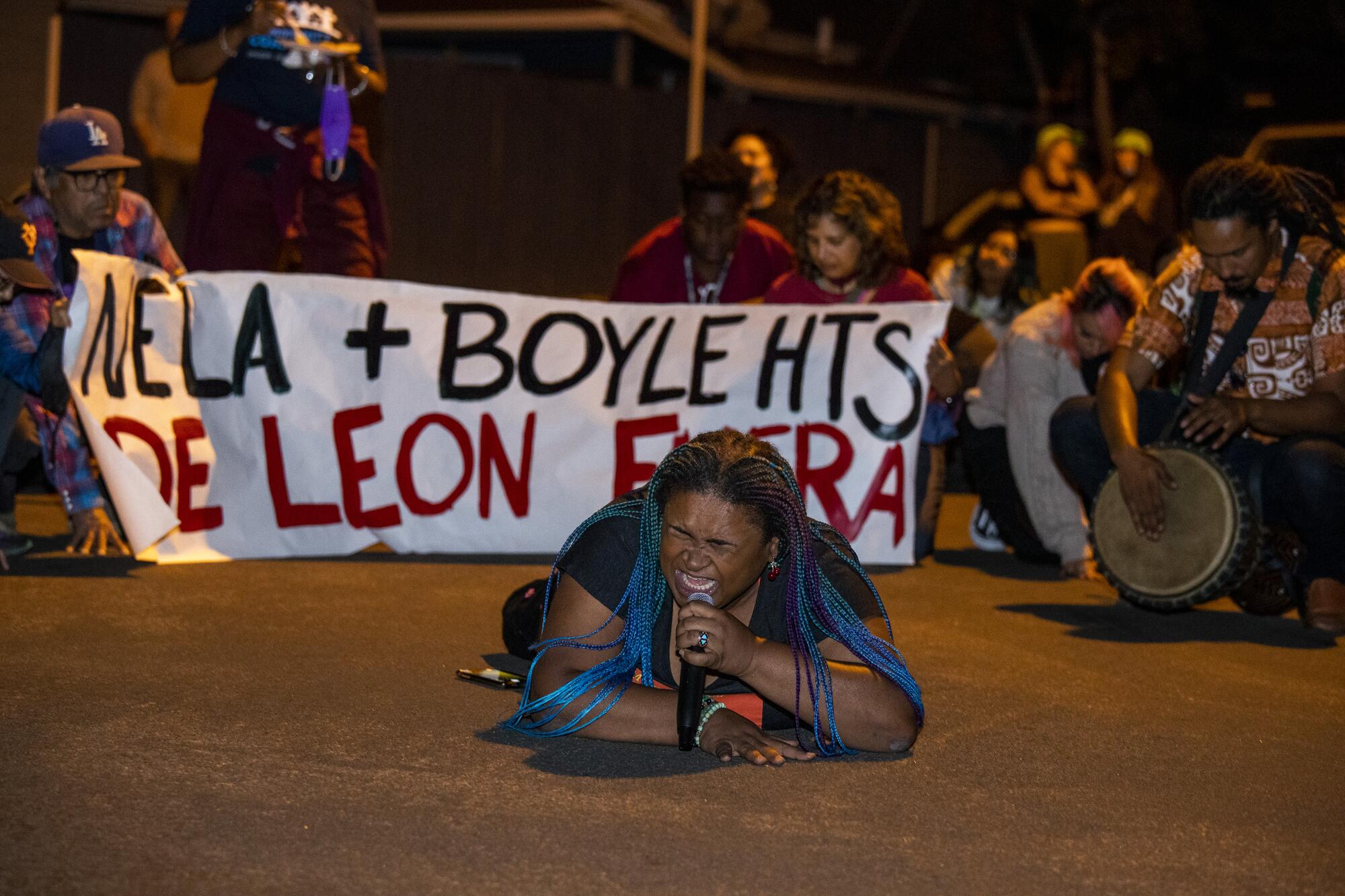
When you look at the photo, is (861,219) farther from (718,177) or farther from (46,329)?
(46,329)

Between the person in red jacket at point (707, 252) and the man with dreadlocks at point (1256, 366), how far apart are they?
2087 millimetres

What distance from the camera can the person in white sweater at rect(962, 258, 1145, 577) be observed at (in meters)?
6.85

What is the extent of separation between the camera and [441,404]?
6.69 m

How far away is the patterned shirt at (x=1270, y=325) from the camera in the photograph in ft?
19.4

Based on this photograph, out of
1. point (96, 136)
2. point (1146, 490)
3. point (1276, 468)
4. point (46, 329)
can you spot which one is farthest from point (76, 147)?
point (1276, 468)

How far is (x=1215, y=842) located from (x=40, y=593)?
365 cm

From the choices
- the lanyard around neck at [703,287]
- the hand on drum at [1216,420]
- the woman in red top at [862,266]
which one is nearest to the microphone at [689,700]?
the hand on drum at [1216,420]

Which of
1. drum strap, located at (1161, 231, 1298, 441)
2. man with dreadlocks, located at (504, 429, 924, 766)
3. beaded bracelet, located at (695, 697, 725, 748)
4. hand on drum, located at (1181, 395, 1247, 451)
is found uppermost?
drum strap, located at (1161, 231, 1298, 441)

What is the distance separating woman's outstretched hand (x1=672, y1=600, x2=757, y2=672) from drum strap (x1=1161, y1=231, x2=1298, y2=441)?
2859 millimetres

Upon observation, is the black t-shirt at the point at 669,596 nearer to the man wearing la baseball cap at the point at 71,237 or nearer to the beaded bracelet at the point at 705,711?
the beaded bracelet at the point at 705,711

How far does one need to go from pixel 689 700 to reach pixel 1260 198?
321cm

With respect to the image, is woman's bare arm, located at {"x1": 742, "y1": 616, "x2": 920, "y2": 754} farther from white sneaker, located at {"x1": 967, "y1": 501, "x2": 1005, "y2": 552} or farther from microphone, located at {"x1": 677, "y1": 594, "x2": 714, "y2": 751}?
white sneaker, located at {"x1": 967, "y1": 501, "x2": 1005, "y2": 552}

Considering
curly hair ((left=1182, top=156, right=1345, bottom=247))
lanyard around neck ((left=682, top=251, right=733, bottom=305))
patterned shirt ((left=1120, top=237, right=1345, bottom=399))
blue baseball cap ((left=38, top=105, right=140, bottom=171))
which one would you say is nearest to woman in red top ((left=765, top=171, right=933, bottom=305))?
lanyard around neck ((left=682, top=251, right=733, bottom=305))

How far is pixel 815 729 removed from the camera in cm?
380
